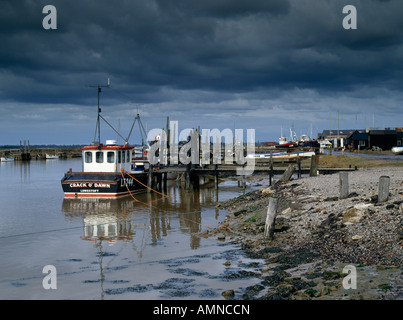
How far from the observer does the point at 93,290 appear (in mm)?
10789

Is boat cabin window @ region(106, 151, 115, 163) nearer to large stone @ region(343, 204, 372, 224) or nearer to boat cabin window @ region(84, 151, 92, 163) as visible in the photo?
boat cabin window @ region(84, 151, 92, 163)

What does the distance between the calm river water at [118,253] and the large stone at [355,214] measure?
3.65 metres

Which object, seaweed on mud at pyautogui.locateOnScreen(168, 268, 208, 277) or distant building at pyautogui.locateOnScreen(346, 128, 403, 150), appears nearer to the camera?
seaweed on mud at pyautogui.locateOnScreen(168, 268, 208, 277)

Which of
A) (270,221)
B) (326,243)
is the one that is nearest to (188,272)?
(270,221)

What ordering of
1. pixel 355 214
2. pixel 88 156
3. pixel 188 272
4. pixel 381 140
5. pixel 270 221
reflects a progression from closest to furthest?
pixel 188 272 < pixel 355 214 < pixel 270 221 < pixel 88 156 < pixel 381 140

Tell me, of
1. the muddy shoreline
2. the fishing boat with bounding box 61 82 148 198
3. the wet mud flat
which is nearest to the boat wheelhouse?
the fishing boat with bounding box 61 82 148 198

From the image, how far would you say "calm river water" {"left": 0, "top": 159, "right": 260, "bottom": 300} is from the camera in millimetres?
10797

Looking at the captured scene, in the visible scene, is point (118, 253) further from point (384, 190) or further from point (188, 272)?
point (384, 190)

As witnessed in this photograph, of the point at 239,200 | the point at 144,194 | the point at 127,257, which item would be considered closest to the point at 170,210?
the point at 239,200

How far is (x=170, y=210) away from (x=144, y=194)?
29.4ft

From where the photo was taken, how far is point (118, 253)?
14969 mm

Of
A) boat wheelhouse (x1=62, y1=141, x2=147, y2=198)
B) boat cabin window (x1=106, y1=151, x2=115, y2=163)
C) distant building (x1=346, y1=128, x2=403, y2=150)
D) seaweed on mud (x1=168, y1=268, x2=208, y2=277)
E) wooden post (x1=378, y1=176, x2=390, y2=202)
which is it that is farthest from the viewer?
distant building (x1=346, y1=128, x2=403, y2=150)

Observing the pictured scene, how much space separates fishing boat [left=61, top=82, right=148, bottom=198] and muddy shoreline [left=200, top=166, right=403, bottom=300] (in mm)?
13910

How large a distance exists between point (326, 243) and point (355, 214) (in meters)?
1.75
